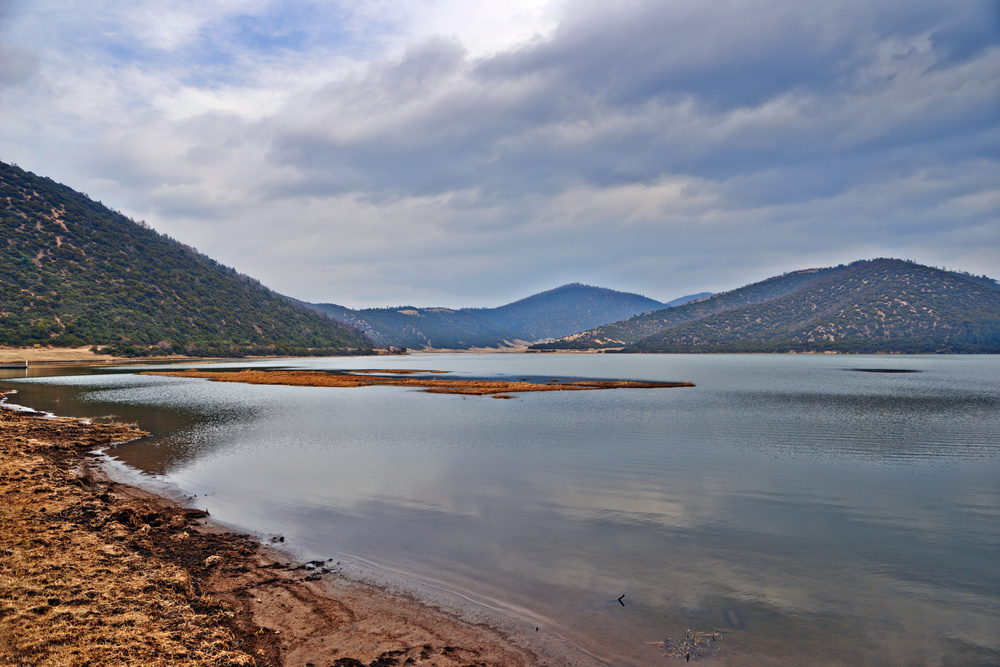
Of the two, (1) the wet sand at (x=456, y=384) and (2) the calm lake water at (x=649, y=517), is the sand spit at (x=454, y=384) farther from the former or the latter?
(2) the calm lake water at (x=649, y=517)

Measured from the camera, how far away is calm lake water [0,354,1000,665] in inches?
412

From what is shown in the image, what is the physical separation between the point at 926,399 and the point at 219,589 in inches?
2622

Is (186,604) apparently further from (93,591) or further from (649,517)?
(649,517)

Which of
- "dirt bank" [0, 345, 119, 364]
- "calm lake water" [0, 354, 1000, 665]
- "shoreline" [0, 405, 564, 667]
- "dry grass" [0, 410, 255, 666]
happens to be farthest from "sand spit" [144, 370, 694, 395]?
"shoreline" [0, 405, 564, 667]

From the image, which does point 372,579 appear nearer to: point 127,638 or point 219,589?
point 219,589

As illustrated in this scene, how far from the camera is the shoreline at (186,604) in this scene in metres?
8.09

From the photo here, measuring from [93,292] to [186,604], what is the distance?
572 ft

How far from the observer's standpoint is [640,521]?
55.3 feet

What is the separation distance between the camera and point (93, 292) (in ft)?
479

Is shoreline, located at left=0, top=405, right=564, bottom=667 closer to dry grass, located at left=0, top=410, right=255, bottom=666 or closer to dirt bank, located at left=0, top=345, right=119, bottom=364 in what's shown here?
dry grass, located at left=0, top=410, right=255, bottom=666

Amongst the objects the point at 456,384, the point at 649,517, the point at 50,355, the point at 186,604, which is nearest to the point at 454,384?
the point at 456,384

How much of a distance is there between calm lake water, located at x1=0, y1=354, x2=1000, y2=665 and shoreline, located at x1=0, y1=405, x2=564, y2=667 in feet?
3.77

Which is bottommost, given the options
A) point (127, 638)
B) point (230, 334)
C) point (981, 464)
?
point (981, 464)

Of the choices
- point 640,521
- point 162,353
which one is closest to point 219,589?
point 640,521
